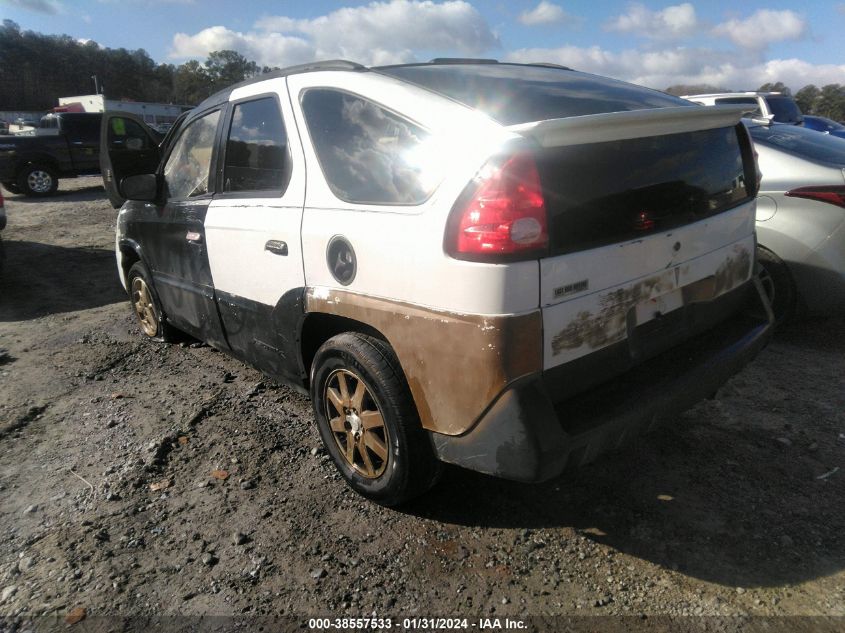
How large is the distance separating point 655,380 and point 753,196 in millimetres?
1214

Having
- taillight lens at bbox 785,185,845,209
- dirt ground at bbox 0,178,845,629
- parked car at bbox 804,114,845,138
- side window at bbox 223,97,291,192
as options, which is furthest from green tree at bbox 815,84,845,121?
side window at bbox 223,97,291,192

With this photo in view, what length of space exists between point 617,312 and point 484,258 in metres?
0.60

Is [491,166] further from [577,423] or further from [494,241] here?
[577,423]

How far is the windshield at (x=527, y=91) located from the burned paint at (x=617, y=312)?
694 millimetres

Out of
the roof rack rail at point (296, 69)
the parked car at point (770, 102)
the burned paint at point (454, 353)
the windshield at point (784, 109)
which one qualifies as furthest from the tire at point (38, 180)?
the windshield at point (784, 109)

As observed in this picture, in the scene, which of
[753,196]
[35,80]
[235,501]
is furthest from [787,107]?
[35,80]

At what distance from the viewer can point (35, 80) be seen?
84.9 m

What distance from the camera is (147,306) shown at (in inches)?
191

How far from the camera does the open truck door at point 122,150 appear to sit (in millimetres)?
4281

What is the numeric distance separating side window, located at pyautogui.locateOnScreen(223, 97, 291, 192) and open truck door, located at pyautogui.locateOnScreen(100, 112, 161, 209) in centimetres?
119

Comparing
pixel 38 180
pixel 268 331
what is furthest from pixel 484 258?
pixel 38 180

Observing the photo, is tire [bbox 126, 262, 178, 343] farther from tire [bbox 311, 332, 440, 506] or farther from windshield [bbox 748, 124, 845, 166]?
windshield [bbox 748, 124, 845, 166]

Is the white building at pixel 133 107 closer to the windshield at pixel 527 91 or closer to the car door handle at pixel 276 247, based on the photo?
the car door handle at pixel 276 247

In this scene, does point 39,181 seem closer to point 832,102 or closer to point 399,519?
point 399,519
